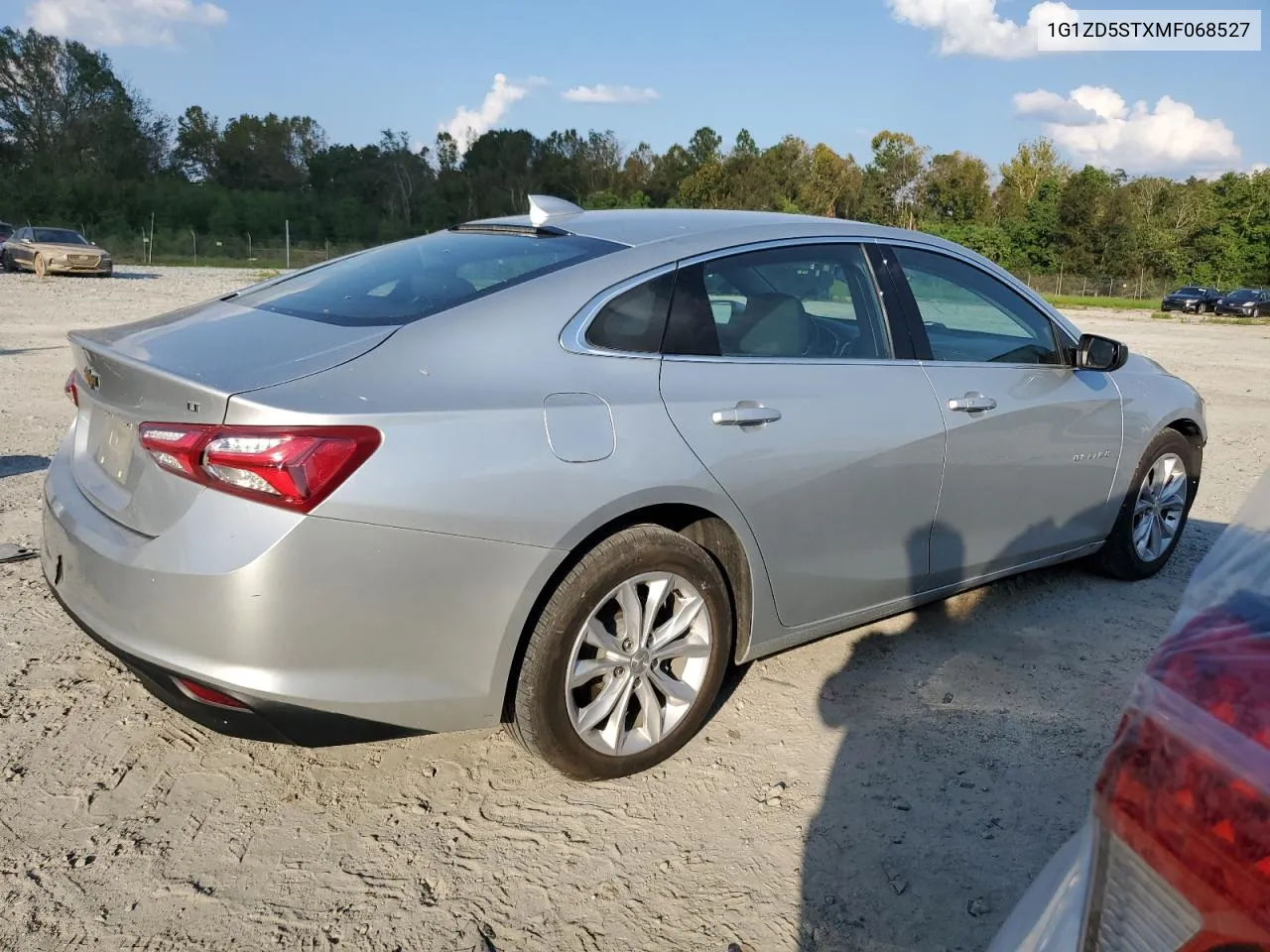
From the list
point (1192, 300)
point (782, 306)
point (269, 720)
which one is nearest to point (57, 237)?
point (782, 306)

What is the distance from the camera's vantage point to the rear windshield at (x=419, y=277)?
9.60 feet

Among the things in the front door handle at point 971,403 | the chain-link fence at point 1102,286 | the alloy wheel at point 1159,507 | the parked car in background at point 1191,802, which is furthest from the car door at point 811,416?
the chain-link fence at point 1102,286

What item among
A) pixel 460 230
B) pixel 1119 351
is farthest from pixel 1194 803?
pixel 1119 351

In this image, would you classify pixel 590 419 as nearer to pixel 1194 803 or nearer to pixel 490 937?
pixel 490 937

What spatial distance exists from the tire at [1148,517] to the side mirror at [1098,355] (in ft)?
1.97

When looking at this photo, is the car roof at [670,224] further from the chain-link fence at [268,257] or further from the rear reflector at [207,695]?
the chain-link fence at [268,257]

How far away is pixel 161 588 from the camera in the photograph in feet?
7.98

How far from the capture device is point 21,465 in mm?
6164

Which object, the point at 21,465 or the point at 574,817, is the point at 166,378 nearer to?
the point at 574,817

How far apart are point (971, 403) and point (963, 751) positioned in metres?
1.25

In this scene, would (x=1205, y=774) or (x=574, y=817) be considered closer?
(x=1205, y=774)

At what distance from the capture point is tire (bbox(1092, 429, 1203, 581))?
185 inches

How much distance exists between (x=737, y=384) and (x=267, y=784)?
71.2 inches

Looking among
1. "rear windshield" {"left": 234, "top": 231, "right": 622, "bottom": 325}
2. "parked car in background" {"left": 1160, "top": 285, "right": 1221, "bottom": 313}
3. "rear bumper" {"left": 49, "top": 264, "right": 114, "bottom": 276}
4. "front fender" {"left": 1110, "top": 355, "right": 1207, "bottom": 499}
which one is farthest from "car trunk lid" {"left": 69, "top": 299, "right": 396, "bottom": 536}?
"parked car in background" {"left": 1160, "top": 285, "right": 1221, "bottom": 313}
